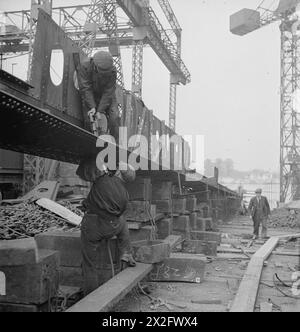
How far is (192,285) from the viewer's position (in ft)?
20.8

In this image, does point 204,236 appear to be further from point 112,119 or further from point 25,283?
point 25,283

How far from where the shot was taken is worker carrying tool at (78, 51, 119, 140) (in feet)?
16.7

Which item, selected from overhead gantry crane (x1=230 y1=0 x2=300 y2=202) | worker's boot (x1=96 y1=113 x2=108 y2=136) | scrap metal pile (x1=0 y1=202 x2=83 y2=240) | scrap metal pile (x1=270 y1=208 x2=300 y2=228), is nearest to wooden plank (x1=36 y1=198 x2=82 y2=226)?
scrap metal pile (x1=0 y1=202 x2=83 y2=240)

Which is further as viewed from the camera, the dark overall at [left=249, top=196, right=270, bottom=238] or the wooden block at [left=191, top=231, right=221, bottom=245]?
the dark overall at [left=249, top=196, right=270, bottom=238]

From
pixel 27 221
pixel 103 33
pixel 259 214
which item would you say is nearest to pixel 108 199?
pixel 27 221

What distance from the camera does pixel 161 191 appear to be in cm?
827

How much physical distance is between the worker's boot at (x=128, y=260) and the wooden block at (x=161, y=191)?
271cm

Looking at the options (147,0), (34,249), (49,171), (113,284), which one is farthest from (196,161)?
(34,249)

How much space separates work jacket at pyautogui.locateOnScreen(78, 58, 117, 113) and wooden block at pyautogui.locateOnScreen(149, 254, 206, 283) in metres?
2.57

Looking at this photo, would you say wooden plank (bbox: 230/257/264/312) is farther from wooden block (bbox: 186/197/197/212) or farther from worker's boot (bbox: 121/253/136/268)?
wooden block (bbox: 186/197/197/212)

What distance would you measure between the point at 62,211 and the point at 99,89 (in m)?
4.76

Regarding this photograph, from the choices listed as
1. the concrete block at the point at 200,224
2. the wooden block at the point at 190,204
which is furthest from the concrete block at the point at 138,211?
the concrete block at the point at 200,224
